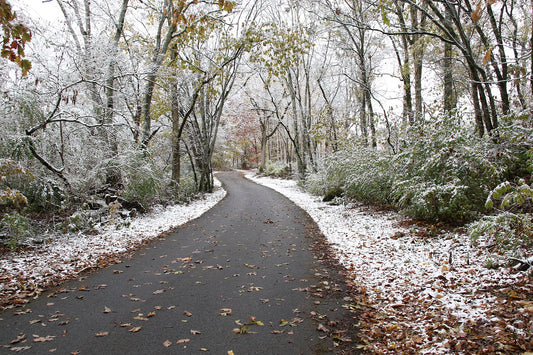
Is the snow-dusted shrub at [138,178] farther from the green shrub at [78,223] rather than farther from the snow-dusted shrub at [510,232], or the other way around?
the snow-dusted shrub at [510,232]

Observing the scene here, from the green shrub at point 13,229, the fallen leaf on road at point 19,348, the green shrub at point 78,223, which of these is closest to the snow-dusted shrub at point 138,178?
the green shrub at point 78,223

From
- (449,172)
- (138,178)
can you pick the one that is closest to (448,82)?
(449,172)

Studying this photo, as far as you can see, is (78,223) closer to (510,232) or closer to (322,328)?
(322,328)

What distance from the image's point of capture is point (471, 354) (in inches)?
105

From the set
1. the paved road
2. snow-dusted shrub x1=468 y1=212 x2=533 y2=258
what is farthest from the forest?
the paved road

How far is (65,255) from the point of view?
6035mm

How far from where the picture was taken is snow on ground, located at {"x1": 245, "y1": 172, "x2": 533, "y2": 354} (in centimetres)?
315

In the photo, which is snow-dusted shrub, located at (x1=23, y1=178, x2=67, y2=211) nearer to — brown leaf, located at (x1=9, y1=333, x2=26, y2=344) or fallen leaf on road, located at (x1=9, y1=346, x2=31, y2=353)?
brown leaf, located at (x1=9, y1=333, x2=26, y2=344)

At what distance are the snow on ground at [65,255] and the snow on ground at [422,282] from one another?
4.82 metres

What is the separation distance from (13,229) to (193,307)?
15.3 feet

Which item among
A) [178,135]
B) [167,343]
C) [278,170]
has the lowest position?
[167,343]

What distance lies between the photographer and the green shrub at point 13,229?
6016mm

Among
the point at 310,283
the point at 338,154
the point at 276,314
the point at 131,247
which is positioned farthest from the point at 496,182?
the point at 131,247

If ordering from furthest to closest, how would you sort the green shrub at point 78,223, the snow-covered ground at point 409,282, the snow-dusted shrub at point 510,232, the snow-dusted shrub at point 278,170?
the snow-dusted shrub at point 278,170
the green shrub at point 78,223
the snow-dusted shrub at point 510,232
the snow-covered ground at point 409,282
